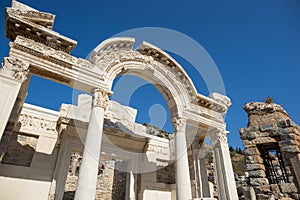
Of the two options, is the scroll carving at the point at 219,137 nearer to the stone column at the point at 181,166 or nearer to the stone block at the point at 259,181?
the stone block at the point at 259,181

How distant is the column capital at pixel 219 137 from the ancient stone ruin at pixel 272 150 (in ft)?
3.34

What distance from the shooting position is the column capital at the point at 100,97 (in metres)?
6.77

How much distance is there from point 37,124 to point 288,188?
1121 cm

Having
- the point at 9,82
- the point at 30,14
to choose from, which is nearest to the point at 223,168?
the point at 9,82

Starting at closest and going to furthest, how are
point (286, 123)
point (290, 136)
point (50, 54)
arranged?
point (50, 54), point (290, 136), point (286, 123)

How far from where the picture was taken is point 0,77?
5629mm

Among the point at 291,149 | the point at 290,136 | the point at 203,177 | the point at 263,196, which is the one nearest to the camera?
the point at 263,196

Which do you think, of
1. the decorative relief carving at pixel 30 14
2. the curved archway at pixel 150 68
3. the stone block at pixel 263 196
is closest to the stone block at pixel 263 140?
the stone block at pixel 263 196

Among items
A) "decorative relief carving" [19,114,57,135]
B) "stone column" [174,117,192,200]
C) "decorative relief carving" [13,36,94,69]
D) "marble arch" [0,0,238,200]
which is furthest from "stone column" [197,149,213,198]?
"decorative relief carving" [19,114,57,135]

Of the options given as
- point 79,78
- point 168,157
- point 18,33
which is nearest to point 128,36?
point 79,78

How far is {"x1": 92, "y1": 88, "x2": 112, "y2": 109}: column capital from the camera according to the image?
22.2 feet

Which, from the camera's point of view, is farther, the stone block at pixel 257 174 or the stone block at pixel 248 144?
the stone block at pixel 248 144

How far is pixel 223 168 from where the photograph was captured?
853 centimetres

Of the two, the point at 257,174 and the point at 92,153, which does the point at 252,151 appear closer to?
the point at 257,174
